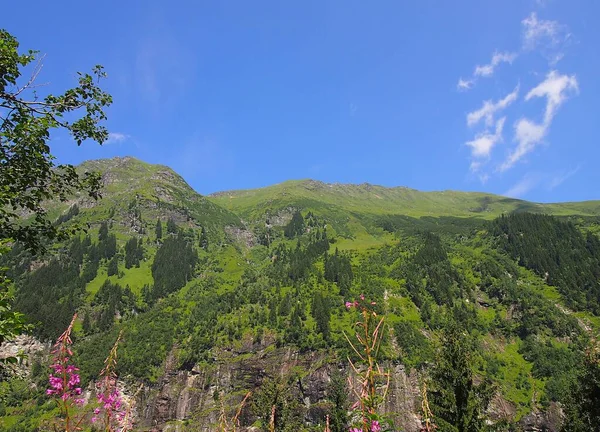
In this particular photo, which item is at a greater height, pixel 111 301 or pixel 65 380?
pixel 111 301

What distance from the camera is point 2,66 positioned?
33.1ft

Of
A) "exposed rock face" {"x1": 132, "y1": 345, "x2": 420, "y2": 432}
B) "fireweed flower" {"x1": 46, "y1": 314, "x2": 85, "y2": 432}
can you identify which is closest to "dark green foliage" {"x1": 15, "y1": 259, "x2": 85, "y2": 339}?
"exposed rock face" {"x1": 132, "y1": 345, "x2": 420, "y2": 432}

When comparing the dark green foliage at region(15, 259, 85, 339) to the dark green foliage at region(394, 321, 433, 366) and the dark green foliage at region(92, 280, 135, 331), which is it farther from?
the dark green foliage at region(394, 321, 433, 366)

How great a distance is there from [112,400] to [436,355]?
98.9 feet

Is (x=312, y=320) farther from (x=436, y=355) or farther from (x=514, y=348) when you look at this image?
(x=436, y=355)

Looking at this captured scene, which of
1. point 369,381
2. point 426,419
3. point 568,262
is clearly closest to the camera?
point 369,381

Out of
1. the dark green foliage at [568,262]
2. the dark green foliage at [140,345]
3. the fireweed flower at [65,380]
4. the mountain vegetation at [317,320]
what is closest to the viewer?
the fireweed flower at [65,380]

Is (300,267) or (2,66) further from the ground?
(300,267)

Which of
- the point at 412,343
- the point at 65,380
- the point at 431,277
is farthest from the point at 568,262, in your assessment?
the point at 65,380

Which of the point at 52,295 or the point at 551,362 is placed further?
the point at 52,295

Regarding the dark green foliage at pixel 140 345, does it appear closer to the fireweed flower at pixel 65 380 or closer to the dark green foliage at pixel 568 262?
the fireweed flower at pixel 65 380

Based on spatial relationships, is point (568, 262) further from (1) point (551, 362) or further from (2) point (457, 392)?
(2) point (457, 392)

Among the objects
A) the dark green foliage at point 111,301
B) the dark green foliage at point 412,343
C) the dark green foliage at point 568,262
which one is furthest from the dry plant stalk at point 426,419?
the dark green foliage at point 568,262

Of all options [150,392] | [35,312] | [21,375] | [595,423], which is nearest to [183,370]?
[150,392]
